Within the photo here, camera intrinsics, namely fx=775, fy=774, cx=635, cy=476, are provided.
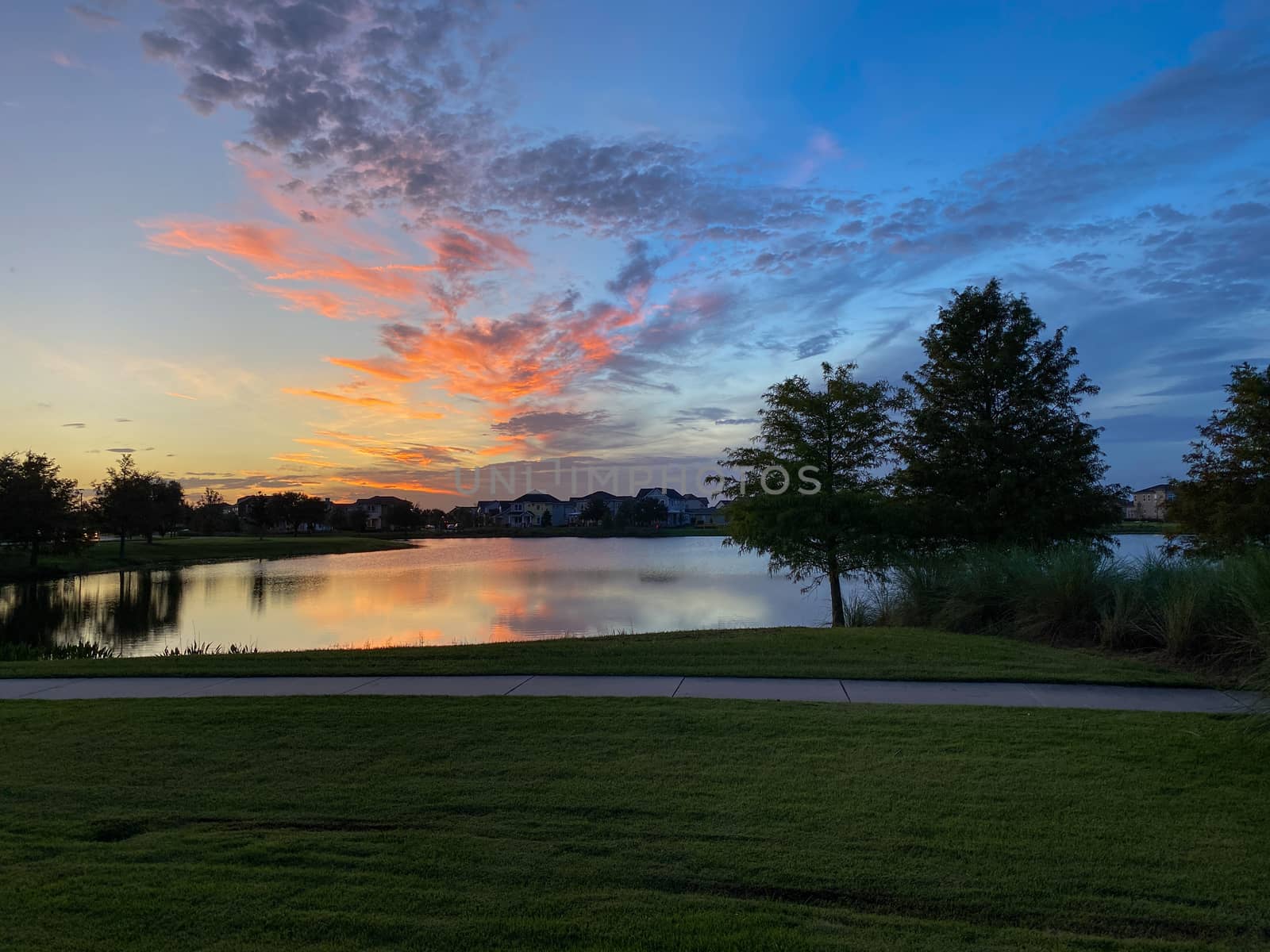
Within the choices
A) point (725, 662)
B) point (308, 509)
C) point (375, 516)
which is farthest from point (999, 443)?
point (375, 516)

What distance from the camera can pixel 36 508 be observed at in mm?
40719

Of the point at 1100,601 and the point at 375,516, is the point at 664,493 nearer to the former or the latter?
the point at 375,516

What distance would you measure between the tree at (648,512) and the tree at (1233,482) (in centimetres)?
8877

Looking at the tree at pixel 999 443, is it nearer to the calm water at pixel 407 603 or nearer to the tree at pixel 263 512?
the calm water at pixel 407 603

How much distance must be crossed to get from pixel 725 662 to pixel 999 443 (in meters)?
10.6

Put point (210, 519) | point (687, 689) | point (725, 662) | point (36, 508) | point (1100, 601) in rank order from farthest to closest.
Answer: point (210, 519) < point (36, 508) < point (1100, 601) < point (725, 662) < point (687, 689)

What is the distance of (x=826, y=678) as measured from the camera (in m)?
8.29

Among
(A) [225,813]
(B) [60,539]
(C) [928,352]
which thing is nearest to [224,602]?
(B) [60,539]

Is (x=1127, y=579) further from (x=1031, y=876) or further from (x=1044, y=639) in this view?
(x=1031, y=876)

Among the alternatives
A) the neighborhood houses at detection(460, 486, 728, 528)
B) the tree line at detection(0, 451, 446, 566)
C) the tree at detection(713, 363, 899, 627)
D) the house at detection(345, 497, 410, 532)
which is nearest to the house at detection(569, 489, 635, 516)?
the neighborhood houses at detection(460, 486, 728, 528)

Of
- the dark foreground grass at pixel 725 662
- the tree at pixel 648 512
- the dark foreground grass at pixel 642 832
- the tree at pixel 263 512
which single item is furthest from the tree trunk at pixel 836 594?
the tree at pixel 263 512

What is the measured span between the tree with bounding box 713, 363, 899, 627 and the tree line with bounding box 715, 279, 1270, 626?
0.12 ft

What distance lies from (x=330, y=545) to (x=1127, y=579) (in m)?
73.3

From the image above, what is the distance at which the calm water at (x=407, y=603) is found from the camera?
20203 millimetres
